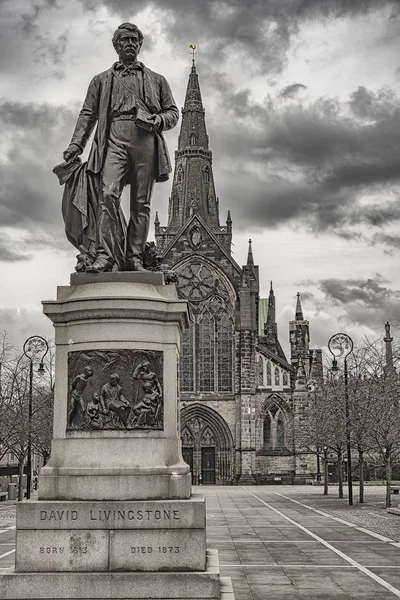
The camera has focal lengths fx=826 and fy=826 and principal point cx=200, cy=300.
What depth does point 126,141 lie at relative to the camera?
9852 millimetres

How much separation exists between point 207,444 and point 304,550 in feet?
159

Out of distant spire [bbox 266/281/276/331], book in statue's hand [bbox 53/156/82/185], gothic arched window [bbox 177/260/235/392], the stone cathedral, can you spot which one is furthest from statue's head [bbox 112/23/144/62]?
distant spire [bbox 266/281/276/331]

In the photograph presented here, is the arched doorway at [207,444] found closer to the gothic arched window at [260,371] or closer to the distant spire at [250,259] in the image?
the gothic arched window at [260,371]

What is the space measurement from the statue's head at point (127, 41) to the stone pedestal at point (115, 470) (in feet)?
9.07

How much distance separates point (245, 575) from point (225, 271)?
54318 mm

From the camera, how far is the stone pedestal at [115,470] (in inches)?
316

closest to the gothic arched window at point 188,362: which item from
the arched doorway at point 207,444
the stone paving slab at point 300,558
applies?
the arched doorway at point 207,444

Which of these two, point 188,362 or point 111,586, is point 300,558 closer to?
point 111,586

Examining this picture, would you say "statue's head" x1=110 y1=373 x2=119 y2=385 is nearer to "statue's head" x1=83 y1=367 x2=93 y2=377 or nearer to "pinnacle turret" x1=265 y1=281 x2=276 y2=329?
"statue's head" x1=83 y1=367 x2=93 y2=377

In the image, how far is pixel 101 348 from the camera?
896cm

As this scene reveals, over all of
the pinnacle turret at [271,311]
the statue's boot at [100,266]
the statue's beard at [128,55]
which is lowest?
the statue's boot at [100,266]

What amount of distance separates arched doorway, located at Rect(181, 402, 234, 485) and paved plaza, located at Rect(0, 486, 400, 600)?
31.8 m

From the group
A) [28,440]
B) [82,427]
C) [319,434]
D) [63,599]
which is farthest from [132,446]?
[319,434]

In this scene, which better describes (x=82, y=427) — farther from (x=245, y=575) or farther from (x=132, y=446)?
(x=245, y=575)
